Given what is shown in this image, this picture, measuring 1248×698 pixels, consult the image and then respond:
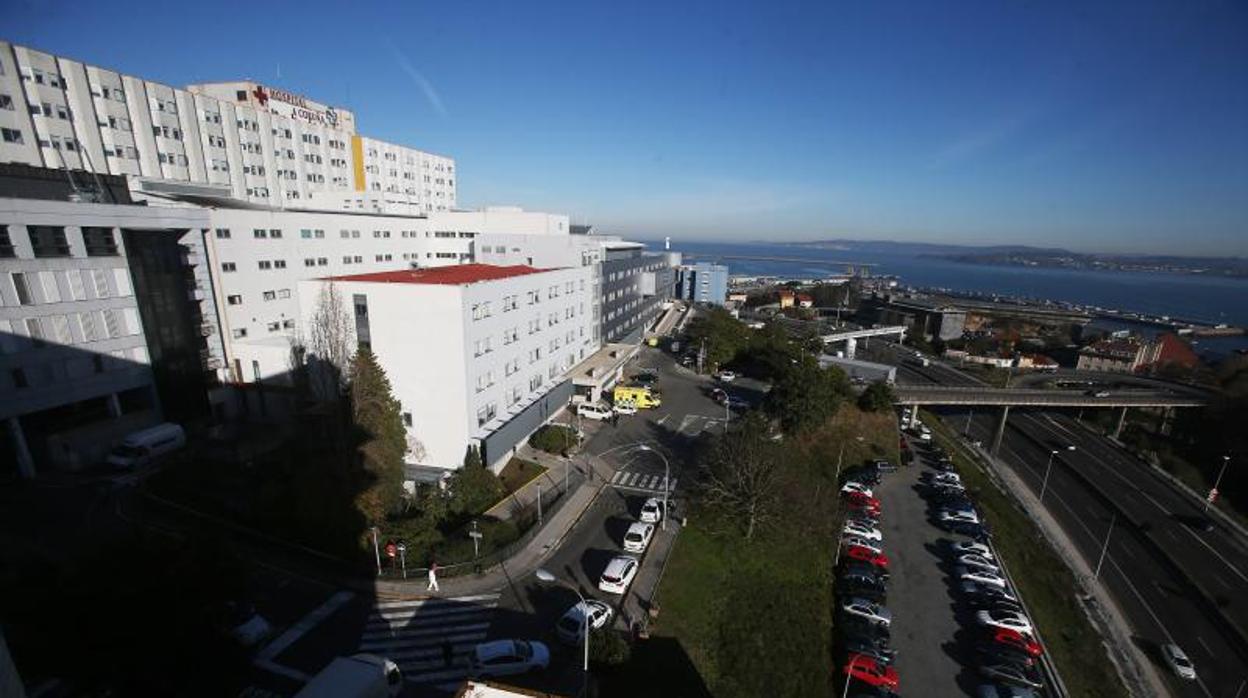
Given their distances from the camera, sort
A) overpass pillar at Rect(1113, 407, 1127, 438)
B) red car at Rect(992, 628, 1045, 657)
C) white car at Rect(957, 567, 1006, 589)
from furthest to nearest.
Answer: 1. overpass pillar at Rect(1113, 407, 1127, 438)
2. white car at Rect(957, 567, 1006, 589)
3. red car at Rect(992, 628, 1045, 657)

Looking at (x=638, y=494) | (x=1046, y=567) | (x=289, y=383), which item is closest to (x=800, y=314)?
(x=1046, y=567)

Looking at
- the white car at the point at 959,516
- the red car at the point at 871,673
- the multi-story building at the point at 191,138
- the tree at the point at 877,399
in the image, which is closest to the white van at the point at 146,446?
the multi-story building at the point at 191,138

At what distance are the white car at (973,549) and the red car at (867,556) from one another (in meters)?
5.20

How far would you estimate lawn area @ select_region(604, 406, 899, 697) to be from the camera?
21656 mm

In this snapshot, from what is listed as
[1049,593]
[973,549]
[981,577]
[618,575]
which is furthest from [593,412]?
[1049,593]

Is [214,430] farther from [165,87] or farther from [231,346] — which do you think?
[165,87]

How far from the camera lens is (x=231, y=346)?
40.1 m

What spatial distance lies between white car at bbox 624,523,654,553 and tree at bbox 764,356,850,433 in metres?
20.4

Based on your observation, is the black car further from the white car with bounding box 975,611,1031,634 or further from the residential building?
the residential building

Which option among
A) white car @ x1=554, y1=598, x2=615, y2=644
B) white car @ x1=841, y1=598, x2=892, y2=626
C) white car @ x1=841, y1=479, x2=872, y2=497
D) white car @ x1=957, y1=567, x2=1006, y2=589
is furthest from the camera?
white car @ x1=841, y1=479, x2=872, y2=497

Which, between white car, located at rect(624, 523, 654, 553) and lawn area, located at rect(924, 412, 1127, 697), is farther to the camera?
white car, located at rect(624, 523, 654, 553)

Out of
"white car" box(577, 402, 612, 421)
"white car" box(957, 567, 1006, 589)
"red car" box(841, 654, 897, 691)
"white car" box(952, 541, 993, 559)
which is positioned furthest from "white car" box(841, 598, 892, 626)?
"white car" box(577, 402, 612, 421)

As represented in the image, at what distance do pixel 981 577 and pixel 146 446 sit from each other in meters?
51.1

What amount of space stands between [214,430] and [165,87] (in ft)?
134
